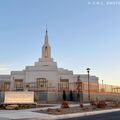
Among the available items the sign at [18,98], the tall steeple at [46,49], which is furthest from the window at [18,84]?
the sign at [18,98]

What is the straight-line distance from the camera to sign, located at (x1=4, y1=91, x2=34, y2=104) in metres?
33.1

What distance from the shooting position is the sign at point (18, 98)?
108 feet

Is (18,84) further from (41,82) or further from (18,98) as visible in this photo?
(18,98)

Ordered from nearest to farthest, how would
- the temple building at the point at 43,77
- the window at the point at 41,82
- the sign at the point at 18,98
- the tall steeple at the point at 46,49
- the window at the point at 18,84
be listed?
the sign at the point at 18,98 → the window at the point at 41,82 → the temple building at the point at 43,77 → the window at the point at 18,84 → the tall steeple at the point at 46,49

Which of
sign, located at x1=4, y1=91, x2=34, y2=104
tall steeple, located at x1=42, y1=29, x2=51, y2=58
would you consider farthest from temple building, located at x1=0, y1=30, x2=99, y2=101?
sign, located at x1=4, y1=91, x2=34, y2=104

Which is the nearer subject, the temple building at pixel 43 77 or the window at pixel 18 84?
the temple building at pixel 43 77

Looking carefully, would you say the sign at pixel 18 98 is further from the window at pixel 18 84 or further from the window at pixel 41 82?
the window at pixel 18 84

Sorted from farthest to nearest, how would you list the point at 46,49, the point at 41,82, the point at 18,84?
the point at 46,49 < the point at 18,84 < the point at 41,82

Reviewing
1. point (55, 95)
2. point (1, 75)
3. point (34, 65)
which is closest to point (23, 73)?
point (34, 65)

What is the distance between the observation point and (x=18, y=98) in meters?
33.4

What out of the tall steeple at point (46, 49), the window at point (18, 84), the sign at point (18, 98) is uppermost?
the tall steeple at point (46, 49)

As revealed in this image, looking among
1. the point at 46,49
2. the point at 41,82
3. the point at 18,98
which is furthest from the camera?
the point at 46,49

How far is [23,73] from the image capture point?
74.5 meters

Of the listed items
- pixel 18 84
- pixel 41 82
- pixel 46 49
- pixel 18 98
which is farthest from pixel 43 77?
pixel 18 98
